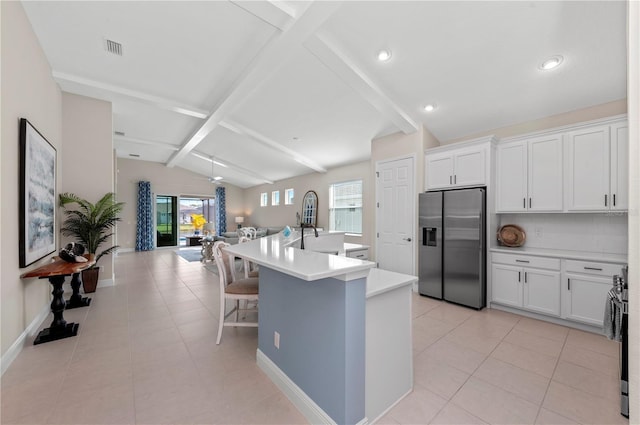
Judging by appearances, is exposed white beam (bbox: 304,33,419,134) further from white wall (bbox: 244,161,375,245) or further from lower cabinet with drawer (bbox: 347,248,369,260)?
lower cabinet with drawer (bbox: 347,248,369,260)

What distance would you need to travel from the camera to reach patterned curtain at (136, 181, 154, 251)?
29.3 feet

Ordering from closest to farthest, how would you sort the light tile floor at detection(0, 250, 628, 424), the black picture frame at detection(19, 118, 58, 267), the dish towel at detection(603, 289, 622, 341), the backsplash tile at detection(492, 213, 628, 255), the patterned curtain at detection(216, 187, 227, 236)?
1. the light tile floor at detection(0, 250, 628, 424)
2. the dish towel at detection(603, 289, 622, 341)
3. the black picture frame at detection(19, 118, 58, 267)
4. the backsplash tile at detection(492, 213, 628, 255)
5. the patterned curtain at detection(216, 187, 227, 236)

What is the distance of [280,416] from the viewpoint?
1.60 meters

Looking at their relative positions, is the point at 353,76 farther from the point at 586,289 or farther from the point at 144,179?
the point at 144,179

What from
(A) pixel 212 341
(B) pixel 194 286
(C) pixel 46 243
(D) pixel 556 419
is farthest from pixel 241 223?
(D) pixel 556 419

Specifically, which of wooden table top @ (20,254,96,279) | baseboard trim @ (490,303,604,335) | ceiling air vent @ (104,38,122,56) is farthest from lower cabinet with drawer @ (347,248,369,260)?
ceiling air vent @ (104,38,122,56)

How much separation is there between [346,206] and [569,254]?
14.6 ft

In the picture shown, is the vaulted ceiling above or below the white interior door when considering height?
above

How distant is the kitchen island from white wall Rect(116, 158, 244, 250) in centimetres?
922

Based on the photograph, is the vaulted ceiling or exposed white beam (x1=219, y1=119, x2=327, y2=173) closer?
the vaulted ceiling

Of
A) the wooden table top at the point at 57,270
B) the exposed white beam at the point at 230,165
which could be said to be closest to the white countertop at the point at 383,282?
the wooden table top at the point at 57,270

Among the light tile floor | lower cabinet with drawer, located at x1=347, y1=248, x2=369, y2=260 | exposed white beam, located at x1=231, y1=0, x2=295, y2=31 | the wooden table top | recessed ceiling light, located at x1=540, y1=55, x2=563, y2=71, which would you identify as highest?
exposed white beam, located at x1=231, y1=0, x2=295, y2=31

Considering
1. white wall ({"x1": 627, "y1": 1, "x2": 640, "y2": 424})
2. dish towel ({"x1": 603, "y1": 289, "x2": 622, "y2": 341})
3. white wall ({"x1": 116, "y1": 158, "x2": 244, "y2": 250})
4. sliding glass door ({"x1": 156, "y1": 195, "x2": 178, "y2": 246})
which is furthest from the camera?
sliding glass door ({"x1": 156, "y1": 195, "x2": 178, "y2": 246})

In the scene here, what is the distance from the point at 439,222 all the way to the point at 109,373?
3.99 m
